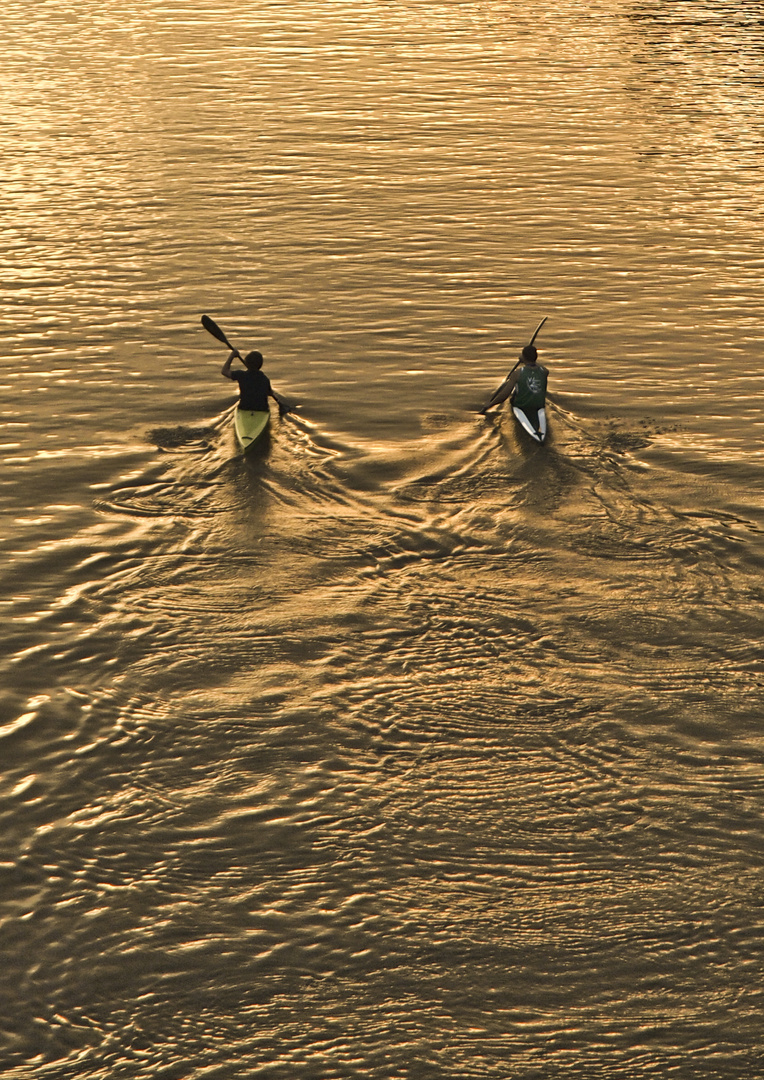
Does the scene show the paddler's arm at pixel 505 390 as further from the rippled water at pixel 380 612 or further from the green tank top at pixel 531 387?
the rippled water at pixel 380 612

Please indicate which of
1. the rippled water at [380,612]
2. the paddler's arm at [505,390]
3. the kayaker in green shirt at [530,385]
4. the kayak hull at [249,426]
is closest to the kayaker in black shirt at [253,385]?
the kayak hull at [249,426]

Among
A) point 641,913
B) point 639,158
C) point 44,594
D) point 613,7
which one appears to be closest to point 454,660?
point 641,913

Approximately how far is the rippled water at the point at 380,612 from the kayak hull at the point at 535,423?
234mm

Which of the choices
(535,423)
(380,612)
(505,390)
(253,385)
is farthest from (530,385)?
(380,612)

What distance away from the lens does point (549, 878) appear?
494 inches

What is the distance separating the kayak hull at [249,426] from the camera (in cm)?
1889

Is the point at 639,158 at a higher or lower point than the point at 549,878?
higher

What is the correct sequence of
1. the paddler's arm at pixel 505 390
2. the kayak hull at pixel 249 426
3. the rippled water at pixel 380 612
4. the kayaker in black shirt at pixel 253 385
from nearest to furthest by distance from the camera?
1. the rippled water at pixel 380 612
2. the kayak hull at pixel 249 426
3. the kayaker in black shirt at pixel 253 385
4. the paddler's arm at pixel 505 390

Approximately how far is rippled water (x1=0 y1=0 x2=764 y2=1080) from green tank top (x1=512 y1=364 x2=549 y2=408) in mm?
651

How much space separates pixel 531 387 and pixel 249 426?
403cm

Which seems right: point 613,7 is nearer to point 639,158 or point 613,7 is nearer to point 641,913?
point 639,158

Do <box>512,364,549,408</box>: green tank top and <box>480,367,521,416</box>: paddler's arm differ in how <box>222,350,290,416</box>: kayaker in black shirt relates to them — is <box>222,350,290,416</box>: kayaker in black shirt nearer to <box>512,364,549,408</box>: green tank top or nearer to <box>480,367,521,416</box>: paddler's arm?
<box>480,367,521,416</box>: paddler's arm

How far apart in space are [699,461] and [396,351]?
557 centimetres

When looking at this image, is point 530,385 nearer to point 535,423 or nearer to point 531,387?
point 531,387
